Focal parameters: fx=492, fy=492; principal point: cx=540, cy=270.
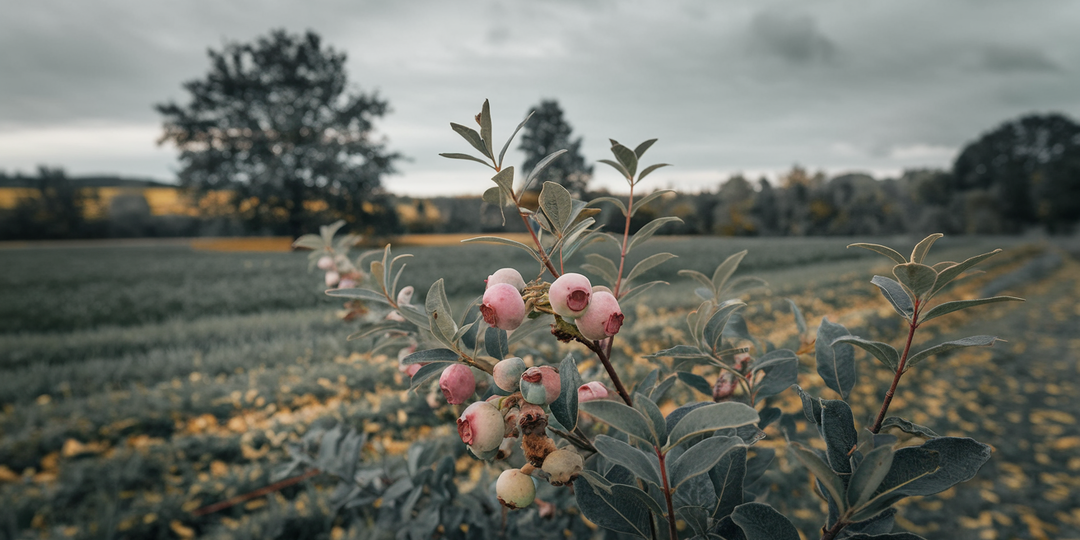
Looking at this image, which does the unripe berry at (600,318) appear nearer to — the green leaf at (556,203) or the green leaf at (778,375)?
the green leaf at (556,203)

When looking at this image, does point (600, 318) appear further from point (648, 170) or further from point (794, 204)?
point (794, 204)

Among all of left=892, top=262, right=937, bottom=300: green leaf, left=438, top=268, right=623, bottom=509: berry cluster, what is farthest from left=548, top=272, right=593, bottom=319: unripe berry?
left=892, top=262, right=937, bottom=300: green leaf

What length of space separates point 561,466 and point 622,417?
8 centimetres

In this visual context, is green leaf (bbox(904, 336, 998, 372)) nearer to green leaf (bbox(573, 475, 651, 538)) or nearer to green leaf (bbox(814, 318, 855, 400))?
green leaf (bbox(814, 318, 855, 400))

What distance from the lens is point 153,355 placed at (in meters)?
4.69

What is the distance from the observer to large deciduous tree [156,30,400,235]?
24.8 m

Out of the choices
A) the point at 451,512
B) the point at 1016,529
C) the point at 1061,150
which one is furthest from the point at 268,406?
the point at 1061,150

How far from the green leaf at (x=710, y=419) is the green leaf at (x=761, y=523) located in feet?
0.45

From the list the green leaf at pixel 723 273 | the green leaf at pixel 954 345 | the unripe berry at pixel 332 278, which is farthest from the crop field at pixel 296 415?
the green leaf at pixel 954 345

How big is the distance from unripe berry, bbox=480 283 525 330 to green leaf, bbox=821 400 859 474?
0.35 m

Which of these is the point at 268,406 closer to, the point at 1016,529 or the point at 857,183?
the point at 1016,529

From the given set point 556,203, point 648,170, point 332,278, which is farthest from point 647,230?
point 332,278

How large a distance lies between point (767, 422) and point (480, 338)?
538mm

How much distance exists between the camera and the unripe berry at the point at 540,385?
0.49m
